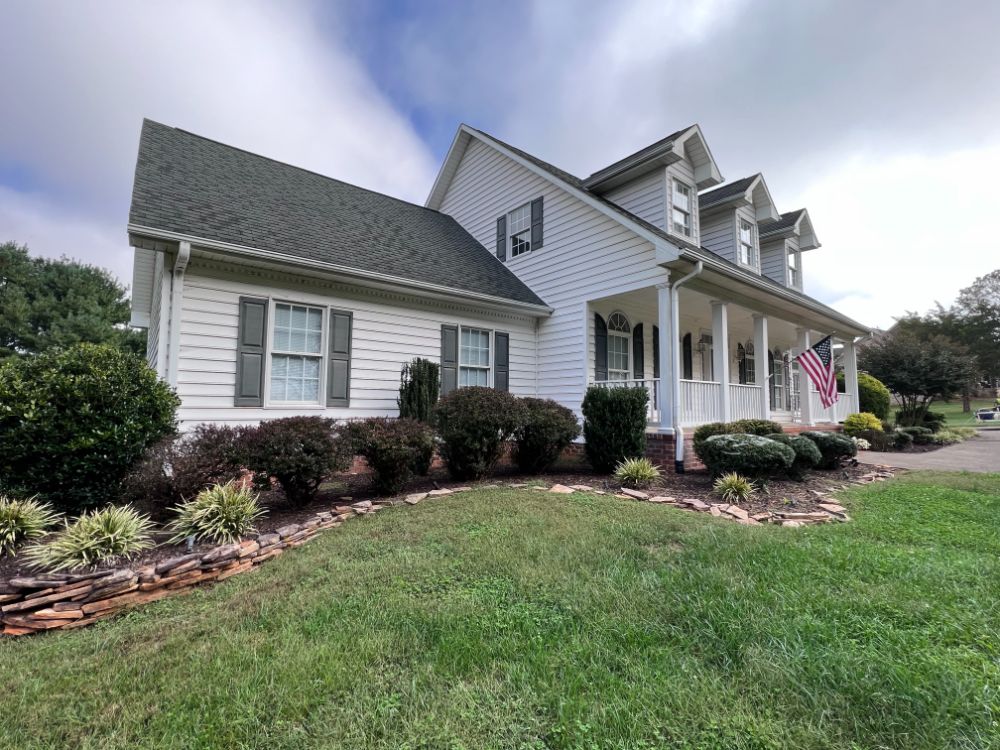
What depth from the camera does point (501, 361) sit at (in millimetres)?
9695

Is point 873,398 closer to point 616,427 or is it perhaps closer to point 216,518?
point 616,427

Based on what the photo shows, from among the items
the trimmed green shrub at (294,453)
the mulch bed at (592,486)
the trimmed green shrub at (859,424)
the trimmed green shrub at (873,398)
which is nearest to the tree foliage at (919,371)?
the trimmed green shrub at (873,398)

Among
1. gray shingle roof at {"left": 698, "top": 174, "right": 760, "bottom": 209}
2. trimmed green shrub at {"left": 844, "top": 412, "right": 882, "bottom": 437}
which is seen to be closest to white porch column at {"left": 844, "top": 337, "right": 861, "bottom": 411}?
trimmed green shrub at {"left": 844, "top": 412, "right": 882, "bottom": 437}

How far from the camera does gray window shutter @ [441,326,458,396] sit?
8859 mm

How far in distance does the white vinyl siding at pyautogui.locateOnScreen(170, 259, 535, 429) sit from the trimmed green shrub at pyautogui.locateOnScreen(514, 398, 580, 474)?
256 cm

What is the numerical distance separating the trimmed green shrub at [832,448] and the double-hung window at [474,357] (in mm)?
5984

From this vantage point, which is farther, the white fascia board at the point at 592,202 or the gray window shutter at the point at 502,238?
the gray window shutter at the point at 502,238

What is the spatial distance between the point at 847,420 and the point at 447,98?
47.8 ft

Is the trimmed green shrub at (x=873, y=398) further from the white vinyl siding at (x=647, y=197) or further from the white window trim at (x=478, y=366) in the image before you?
the white window trim at (x=478, y=366)

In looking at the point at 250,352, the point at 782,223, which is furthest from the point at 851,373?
the point at 250,352

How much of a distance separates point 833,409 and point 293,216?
15.1 meters

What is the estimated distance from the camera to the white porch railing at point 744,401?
9666mm

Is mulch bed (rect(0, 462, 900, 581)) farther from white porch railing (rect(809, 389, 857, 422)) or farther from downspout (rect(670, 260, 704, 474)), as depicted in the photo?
white porch railing (rect(809, 389, 857, 422))

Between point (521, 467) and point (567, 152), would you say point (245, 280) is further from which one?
point (567, 152)
